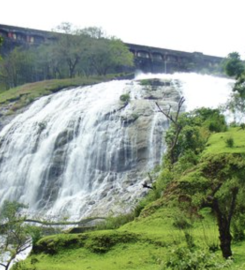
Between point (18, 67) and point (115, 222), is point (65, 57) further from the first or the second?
point (115, 222)

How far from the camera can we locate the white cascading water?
1048 inches

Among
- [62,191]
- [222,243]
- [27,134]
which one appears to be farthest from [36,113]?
[222,243]

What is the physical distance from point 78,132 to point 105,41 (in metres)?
30.8

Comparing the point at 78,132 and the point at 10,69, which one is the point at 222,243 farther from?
the point at 10,69

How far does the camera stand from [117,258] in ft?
36.6

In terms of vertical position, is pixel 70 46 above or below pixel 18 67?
above

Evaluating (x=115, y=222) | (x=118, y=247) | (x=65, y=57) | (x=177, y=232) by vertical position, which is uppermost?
(x=65, y=57)

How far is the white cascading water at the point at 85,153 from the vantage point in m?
26.6

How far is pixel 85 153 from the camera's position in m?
30.0

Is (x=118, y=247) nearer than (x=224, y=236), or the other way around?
(x=224, y=236)

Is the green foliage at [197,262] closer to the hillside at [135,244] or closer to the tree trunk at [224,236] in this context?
the tree trunk at [224,236]

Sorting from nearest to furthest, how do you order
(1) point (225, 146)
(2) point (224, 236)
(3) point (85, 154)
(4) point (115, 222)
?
(2) point (224, 236) < (4) point (115, 222) < (1) point (225, 146) < (3) point (85, 154)

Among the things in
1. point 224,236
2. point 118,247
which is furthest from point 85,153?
point 224,236

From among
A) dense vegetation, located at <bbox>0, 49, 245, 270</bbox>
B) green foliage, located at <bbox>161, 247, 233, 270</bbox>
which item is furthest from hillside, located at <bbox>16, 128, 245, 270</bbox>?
green foliage, located at <bbox>161, 247, 233, 270</bbox>
